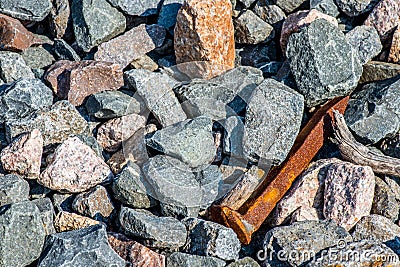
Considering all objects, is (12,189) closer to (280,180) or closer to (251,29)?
(280,180)

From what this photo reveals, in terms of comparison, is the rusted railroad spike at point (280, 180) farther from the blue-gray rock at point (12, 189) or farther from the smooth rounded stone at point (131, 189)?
the blue-gray rock at point (12, 189)

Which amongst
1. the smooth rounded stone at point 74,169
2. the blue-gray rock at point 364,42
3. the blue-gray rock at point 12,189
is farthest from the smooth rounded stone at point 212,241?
the blue-gray rock at point 364,42

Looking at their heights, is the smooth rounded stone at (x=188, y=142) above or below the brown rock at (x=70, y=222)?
above

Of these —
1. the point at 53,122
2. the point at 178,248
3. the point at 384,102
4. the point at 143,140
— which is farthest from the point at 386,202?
the point at 53,122

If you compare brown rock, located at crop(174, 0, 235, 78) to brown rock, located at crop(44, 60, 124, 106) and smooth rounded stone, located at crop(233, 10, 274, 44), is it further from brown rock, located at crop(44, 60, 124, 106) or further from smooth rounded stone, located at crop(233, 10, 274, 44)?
brown rock, located at crop(44, 60, 124, 106)

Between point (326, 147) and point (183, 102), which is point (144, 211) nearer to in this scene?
point (183, 102)

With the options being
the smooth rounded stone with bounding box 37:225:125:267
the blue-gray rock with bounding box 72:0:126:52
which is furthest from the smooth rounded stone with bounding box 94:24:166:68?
the smooth rounded stone with bounding box 37:225:125:267
